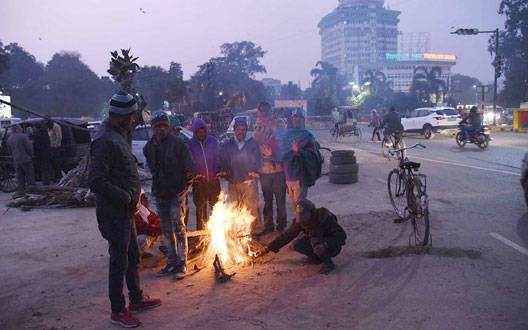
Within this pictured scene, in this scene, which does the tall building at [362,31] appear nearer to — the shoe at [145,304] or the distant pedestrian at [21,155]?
the distant pedestrian at [21,155]

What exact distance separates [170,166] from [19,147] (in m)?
8.03

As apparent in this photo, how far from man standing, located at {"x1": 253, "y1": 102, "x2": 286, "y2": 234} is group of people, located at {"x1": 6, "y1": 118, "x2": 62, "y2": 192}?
23.5ft

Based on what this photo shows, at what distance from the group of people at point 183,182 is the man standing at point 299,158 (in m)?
0.01

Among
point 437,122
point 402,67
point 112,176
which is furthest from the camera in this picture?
point 402,67

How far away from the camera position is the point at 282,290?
439 centimetres

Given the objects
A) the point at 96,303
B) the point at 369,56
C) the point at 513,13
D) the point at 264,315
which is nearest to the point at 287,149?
the point at 264,315

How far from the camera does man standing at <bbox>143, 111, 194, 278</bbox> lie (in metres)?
4.84

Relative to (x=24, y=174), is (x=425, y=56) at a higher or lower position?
higher

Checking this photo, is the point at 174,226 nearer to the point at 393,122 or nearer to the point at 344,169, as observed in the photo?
the point at 344,169

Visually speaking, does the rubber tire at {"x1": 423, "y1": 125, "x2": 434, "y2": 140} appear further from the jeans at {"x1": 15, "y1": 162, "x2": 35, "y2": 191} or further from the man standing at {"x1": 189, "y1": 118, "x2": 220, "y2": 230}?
the man standing at {"x1": 189, "y1": 118, "x2": 220, "y2": 230}

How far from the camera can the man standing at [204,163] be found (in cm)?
592

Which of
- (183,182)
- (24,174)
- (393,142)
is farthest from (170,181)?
(393,142)

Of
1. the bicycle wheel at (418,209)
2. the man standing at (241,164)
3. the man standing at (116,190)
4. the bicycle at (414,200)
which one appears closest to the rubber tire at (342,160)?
the bicycle at (414,200)

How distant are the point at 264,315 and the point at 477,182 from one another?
27.1 feet
